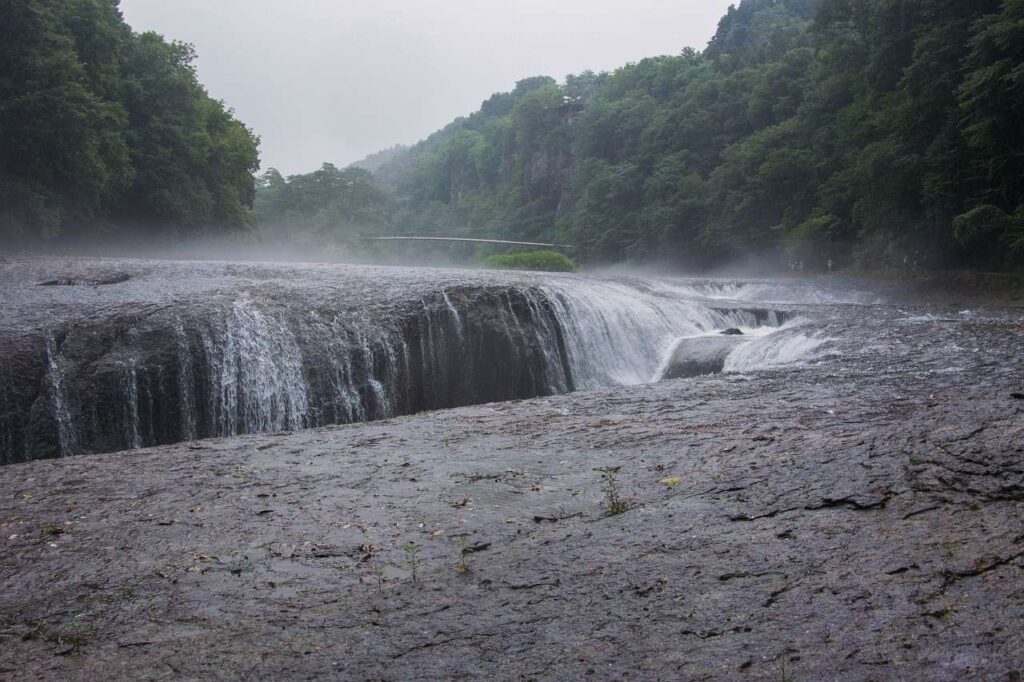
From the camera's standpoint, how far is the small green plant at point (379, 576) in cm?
476

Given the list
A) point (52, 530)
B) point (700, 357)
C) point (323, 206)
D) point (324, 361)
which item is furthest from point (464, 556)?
point (323, 206)

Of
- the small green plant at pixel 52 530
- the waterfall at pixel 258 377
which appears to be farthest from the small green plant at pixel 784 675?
the waterfall at pixel 258 377

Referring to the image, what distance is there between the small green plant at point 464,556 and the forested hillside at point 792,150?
63.1 ft

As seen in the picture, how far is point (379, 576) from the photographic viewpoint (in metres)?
4.95

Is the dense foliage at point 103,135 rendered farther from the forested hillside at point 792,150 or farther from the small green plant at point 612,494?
the forested hillside at point 792,150

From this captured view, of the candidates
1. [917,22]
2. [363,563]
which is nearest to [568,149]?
[917,22]

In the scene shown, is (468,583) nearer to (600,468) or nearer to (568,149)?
(600,468)

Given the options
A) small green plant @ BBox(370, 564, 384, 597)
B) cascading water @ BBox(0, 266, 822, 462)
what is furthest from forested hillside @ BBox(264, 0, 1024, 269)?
small green plant @ BBox(370, 564, 384, 597)

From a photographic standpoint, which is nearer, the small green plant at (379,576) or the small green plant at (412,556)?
the small green plant at (379,576)

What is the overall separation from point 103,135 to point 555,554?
26.9 metres

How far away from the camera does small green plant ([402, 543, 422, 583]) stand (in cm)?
504

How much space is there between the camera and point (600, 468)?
6992mm

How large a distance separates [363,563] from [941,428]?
4480 millimetres

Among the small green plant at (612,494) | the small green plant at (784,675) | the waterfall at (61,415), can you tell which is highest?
the small green plant at (784,675)
